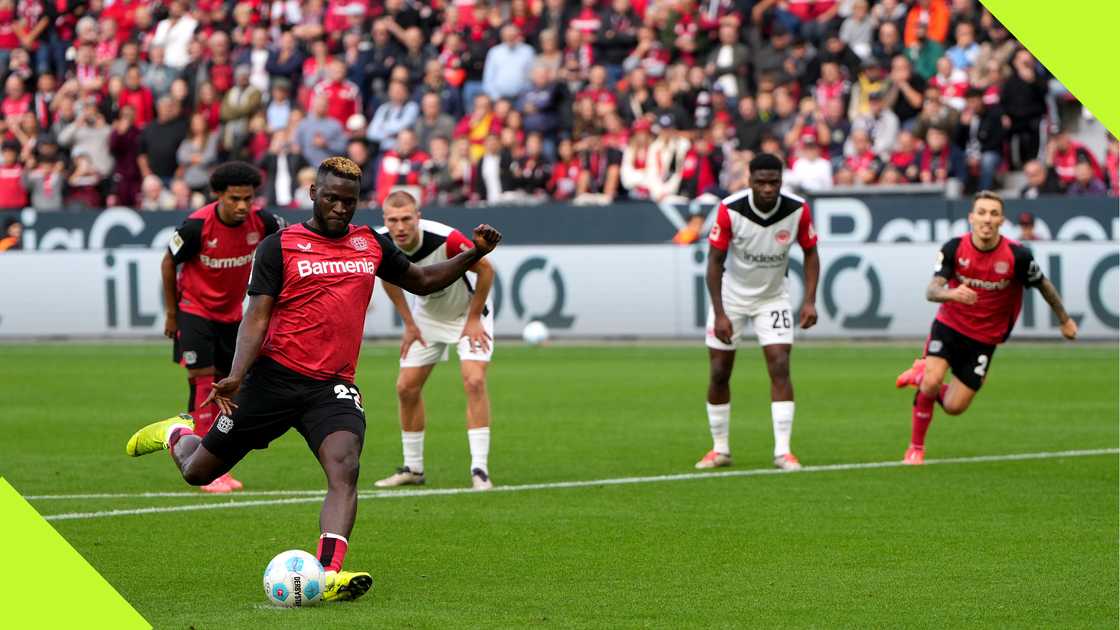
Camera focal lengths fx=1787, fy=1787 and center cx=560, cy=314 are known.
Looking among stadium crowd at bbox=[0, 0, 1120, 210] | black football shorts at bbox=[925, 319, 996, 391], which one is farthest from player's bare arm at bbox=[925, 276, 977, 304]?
stadium crowd at bbox=[0, 0, 1120, 210]

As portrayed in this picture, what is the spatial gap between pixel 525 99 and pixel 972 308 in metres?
16.4

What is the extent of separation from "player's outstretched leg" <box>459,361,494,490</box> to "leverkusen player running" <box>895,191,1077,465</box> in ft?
10.9

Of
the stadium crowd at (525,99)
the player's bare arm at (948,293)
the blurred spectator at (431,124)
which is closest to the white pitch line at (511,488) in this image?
the player's bare arm at (948,293)

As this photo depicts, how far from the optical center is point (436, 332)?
1272 cm

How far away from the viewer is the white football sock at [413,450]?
12656mm

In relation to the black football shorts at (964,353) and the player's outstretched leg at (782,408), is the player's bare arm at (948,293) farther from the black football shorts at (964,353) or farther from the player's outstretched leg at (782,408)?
the player's outstretched leg at (782,408)

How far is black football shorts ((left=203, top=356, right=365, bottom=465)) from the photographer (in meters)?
8.58

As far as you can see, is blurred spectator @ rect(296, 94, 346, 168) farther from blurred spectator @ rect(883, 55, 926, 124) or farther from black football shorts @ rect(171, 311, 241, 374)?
black football shorts @ rect(171, 311, 241, 374)

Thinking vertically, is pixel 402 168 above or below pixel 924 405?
above

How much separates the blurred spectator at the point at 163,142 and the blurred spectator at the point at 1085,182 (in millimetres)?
14933

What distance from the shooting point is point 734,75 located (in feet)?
93.1

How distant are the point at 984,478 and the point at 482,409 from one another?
140 inches

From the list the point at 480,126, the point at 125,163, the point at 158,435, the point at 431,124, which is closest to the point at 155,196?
the point at 125,163

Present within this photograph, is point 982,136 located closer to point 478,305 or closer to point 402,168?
point 402,168
